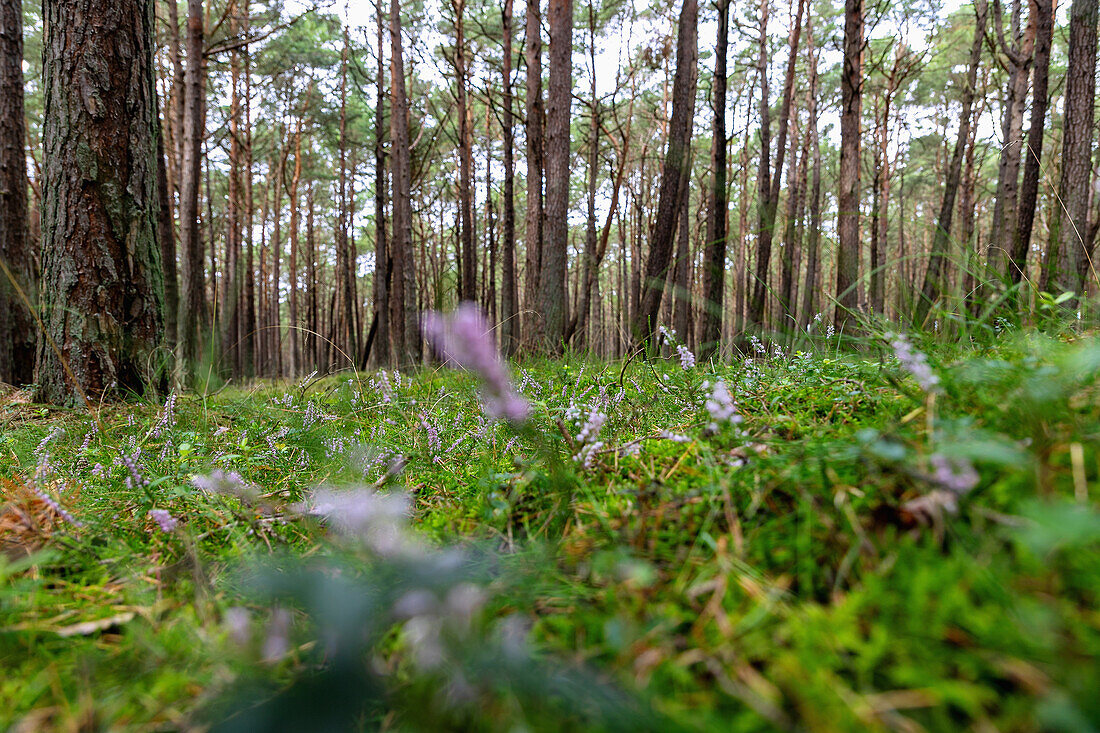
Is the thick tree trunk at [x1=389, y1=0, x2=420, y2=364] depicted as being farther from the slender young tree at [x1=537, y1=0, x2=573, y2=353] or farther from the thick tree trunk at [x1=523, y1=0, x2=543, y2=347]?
the slender young tree at [x1=537, y1=0, x2=573, y2=353]

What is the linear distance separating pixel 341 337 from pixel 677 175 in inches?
679

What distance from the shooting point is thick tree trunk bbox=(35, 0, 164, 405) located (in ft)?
11.5

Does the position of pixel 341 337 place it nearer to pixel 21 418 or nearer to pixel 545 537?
pixel 21 418

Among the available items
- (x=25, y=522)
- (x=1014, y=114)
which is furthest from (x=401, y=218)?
(x=1014, y=114)

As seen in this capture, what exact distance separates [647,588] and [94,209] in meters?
4.46

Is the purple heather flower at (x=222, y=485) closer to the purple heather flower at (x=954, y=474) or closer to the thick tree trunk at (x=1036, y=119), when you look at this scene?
the purple heather flower at (x=954, y=474)

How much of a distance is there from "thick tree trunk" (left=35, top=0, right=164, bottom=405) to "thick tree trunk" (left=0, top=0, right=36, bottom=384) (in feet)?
11.5

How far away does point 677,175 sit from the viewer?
6.13m

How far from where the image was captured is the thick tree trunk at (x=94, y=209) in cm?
351

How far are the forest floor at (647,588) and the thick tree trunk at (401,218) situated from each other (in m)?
8.83

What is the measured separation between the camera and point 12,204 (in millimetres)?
6176

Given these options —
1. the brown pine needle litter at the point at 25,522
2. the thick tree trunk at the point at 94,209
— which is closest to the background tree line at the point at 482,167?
the thick tree trunk at the point at 94,209

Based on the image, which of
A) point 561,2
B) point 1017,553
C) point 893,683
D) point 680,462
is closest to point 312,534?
point 680,462

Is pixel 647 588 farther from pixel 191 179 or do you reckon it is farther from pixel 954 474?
pixel 191 179
